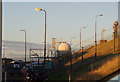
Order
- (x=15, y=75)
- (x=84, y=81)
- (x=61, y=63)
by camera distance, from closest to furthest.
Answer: (x=84, y=81), (x=15, y=75), (x=61, y=63)

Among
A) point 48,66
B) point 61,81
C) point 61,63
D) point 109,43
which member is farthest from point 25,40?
point 61,81

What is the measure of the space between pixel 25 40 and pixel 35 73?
26.9m

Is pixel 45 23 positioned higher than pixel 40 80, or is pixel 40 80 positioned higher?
pixel 45 23

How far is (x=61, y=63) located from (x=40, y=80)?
3011cm

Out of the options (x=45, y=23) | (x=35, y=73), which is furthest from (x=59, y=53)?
(x=35, y=73)

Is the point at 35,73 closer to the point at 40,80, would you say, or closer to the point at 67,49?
the point at 40,80

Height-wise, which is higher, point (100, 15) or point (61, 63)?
point (100, 15)

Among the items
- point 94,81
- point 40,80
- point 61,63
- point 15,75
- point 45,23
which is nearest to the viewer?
point 94,81

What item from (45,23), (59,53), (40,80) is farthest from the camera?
(59,53)

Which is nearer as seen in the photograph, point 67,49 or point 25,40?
point 25,40

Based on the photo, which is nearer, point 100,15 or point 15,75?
point 15,75

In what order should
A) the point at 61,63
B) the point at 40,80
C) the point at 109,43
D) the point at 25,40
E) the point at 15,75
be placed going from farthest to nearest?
the point at 109,43 < the point at 61,63 < the point at 25,40 < the point at 15,75 < the point at 40,80

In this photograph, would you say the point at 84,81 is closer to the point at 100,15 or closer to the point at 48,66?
the point at 48,66

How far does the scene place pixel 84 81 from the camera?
2588 centimetres
